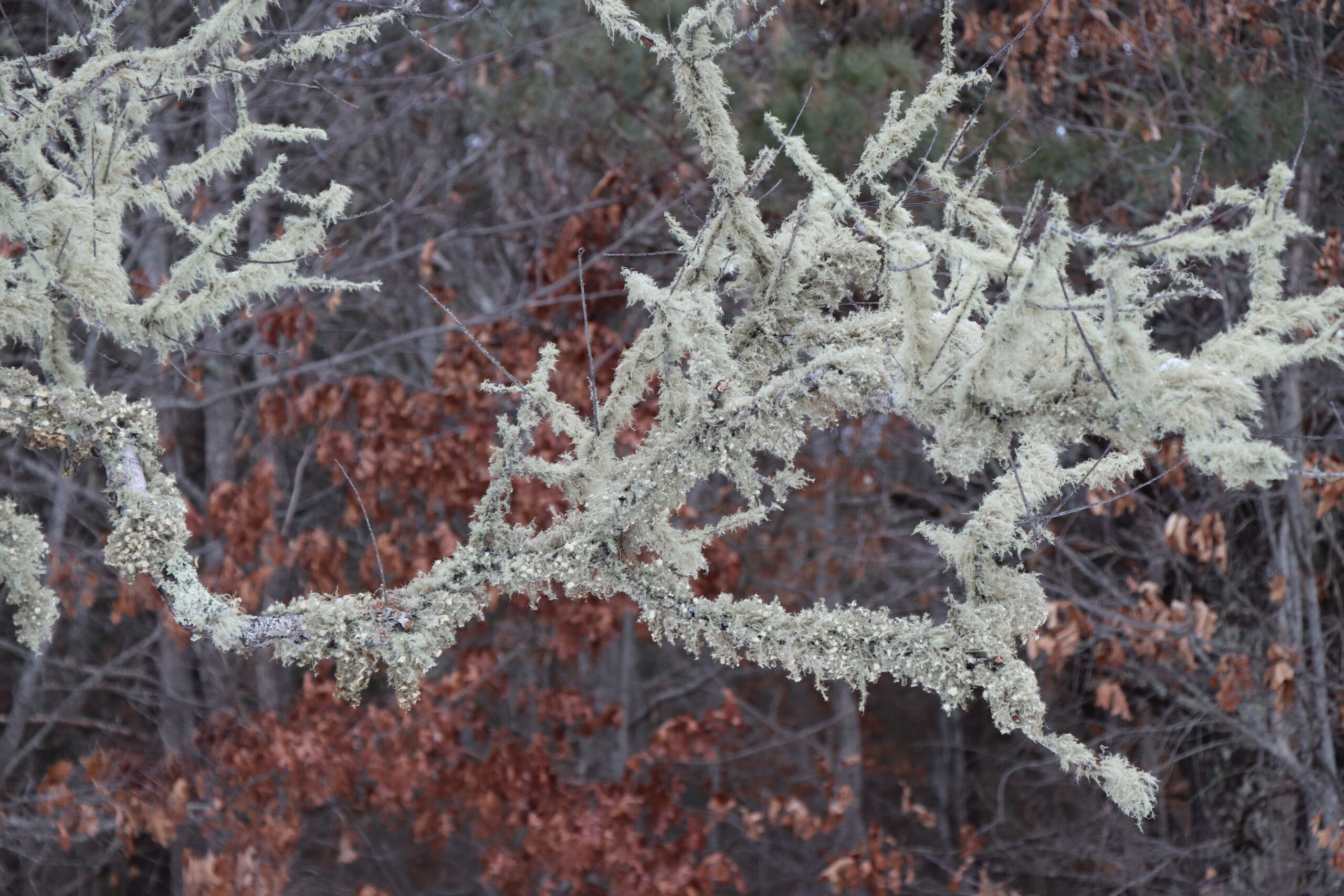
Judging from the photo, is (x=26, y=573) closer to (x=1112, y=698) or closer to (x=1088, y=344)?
(x=1088, y=344)

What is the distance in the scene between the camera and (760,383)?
5.62 feet

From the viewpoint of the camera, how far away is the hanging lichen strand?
129cm

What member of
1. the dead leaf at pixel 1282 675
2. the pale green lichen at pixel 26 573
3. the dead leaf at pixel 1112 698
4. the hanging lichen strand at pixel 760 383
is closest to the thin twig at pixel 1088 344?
the hanging lichen strand at pixel 760 383

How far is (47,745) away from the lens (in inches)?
246

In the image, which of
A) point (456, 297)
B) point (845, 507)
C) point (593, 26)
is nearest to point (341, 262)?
point (456, 297)

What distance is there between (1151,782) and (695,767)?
316 inches

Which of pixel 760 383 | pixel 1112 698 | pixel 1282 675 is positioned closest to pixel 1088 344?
pixel 760 383

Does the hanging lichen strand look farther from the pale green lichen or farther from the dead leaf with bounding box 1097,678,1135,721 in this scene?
the dead leaf with bounding box 1097,678,1135,721

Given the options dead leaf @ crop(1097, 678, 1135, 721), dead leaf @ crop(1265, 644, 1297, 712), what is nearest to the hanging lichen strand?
dead leaf @ crop(1265, 644, 1297, 712)

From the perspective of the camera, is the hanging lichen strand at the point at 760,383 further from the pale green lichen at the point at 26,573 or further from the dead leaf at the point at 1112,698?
the dead leaf at the point at 1112,698

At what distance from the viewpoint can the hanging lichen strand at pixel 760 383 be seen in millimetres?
1293

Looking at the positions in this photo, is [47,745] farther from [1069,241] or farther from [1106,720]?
[1069,241]

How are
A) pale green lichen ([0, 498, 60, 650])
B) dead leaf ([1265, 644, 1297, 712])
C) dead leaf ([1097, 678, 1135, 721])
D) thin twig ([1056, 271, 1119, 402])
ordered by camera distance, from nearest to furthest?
1. thin twig ([1056, 271, 1119, 402])
2. pale green lichen ([0, 498, 60, 650])
3. dead leaf ([1265, 644, 1297, 712])
4. dead leaf ([1097, 678, 1135, 721])

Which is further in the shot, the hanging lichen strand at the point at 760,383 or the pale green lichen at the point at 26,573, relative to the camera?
the pale green lichen at the point at 26,573
